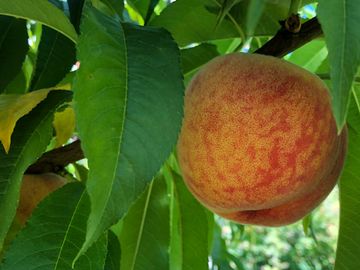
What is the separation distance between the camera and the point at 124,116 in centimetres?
65

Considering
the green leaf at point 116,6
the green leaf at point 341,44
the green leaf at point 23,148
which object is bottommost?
the green leaf at point 23,148

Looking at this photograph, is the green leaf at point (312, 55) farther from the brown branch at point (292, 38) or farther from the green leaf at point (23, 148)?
the green leaf at point (23, 148)

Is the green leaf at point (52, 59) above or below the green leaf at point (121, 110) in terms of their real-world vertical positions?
below

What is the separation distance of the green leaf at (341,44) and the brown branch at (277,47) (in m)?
0.32

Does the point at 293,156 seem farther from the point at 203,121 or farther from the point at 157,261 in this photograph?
the point at 157,261

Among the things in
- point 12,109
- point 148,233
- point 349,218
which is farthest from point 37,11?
point 349,218

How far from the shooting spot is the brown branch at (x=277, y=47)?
91 centimetres

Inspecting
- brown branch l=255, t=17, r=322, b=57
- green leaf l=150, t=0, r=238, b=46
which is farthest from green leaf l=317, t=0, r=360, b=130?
green leaf l=150, t=0, r=238, b=46

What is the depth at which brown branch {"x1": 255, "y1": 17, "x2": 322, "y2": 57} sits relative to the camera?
91 cm

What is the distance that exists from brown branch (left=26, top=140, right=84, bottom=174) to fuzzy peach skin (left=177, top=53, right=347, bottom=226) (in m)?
0.23

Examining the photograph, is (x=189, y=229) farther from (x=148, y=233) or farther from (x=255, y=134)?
(x=255, y=134)

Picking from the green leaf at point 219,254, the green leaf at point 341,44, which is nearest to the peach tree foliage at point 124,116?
the green leaf at point 341,44

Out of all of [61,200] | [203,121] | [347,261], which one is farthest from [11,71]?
[347,261]

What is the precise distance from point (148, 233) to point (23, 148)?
1.14 feet
